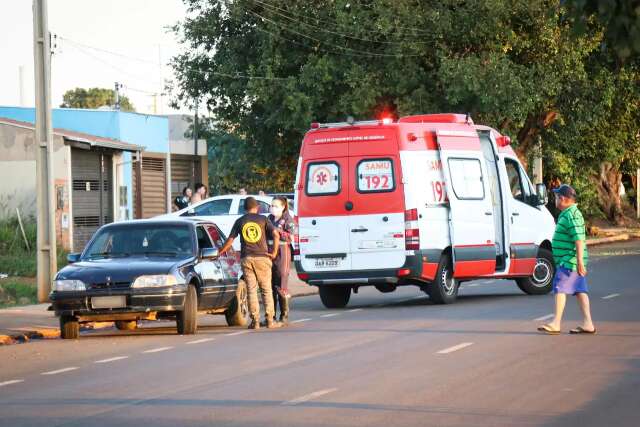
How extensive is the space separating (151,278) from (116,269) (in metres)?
0.49

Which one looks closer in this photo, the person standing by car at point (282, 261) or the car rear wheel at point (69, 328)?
the car rear wheel at point (69, 328)

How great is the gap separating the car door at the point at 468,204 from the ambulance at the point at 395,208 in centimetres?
2

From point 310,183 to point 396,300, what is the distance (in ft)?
11.5

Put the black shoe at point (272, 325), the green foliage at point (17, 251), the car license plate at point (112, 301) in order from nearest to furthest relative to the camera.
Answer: the car license plate at point (112, 301)
the black shoe at point (272, 325)
the green foliage at point (17, 251)

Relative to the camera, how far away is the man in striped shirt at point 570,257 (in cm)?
1672

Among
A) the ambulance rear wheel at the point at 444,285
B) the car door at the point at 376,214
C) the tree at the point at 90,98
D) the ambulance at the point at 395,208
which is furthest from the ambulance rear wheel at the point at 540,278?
the tree at the point at 90,98

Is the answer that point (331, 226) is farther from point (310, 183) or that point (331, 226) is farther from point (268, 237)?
point (268, 237)

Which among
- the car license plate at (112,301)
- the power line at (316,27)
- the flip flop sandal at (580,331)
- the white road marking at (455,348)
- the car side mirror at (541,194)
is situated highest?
the power line at (316,27)

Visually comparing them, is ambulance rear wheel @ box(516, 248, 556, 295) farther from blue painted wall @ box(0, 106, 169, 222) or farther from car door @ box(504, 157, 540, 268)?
blue painted wall @ box(0, 106, 169, 222)

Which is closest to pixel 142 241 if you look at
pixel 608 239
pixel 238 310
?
pixel 238 310

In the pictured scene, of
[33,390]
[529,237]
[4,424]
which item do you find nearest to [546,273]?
[529,237]

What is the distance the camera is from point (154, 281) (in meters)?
18.1

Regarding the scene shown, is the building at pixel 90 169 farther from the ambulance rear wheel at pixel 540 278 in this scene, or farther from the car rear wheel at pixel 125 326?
the car rear wheel at pixel 125 326

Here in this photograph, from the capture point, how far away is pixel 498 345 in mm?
15758
